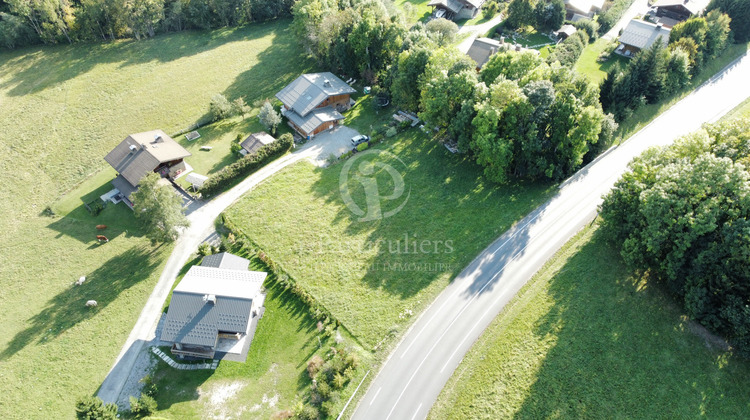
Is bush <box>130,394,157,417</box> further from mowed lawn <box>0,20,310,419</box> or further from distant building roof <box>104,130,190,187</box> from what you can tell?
distant building roof <box>104,130,190,187</box>

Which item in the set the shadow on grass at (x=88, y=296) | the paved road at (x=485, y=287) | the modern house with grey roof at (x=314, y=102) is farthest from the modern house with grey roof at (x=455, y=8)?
the shadow on grass at (x=88, y=296)

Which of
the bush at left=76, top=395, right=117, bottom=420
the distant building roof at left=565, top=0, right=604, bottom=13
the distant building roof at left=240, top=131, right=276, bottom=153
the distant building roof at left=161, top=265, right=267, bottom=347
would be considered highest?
the distant building roof at left=565, top=0, right=604, bottom=13

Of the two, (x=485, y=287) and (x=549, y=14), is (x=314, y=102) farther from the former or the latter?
(x=549, y=14)

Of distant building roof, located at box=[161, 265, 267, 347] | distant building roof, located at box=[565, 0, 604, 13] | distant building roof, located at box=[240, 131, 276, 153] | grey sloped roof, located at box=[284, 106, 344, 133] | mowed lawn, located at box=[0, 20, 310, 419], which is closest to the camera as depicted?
distant building roof, located at box=[161, 265, 267, 347]

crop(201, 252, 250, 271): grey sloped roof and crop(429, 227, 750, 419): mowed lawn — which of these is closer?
crop(429, 227, 750, 419): mowed lawn

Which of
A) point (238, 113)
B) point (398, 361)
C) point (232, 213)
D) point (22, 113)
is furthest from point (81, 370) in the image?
point (22, 113)

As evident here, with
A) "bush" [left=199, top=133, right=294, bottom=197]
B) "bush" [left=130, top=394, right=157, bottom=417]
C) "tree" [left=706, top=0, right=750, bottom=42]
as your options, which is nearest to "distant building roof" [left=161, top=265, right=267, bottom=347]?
"bush" [left=130, top=394, right=157, bottom=417]

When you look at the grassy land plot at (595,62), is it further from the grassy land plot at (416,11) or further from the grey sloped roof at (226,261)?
the grey sloped roof at (226,261)
